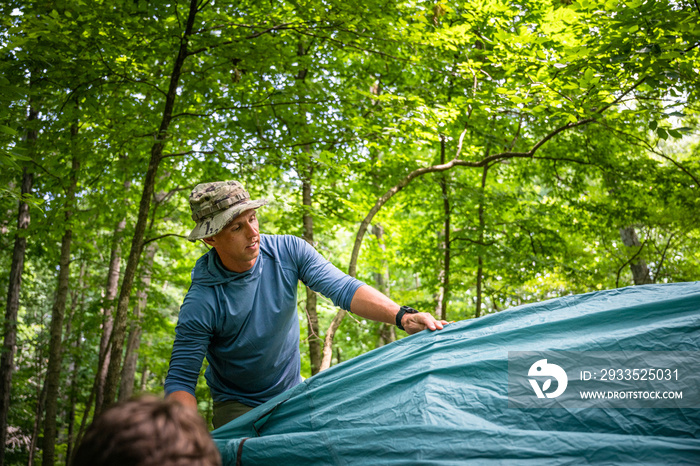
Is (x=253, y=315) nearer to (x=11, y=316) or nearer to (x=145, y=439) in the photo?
(x=145, y=439)

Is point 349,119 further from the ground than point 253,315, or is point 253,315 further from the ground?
point 349,119

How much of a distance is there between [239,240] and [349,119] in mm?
2933

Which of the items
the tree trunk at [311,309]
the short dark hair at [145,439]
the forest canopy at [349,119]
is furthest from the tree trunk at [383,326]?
the short dark hair at [145,439]

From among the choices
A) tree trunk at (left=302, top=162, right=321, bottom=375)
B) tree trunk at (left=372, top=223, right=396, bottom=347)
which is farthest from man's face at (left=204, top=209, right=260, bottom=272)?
tree trunk at (left=372, top=223, right=396, bottom=347)

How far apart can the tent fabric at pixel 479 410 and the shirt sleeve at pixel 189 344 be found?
25 centimetres

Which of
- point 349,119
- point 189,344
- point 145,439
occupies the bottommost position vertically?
point 145,439

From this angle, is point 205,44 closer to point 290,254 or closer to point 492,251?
point 290,254

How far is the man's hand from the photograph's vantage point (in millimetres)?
1994

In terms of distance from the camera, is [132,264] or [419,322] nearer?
[419,322]

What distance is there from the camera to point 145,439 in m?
0.80

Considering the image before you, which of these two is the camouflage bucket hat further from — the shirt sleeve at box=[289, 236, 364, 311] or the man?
the shirt sleeve at box=[289, 236, 364, 311]

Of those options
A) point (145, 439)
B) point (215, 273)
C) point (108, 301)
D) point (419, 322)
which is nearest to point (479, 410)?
point (419, 322)

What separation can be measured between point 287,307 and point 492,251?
4733 millimetres

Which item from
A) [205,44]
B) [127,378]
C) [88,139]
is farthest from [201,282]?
[127,378]
